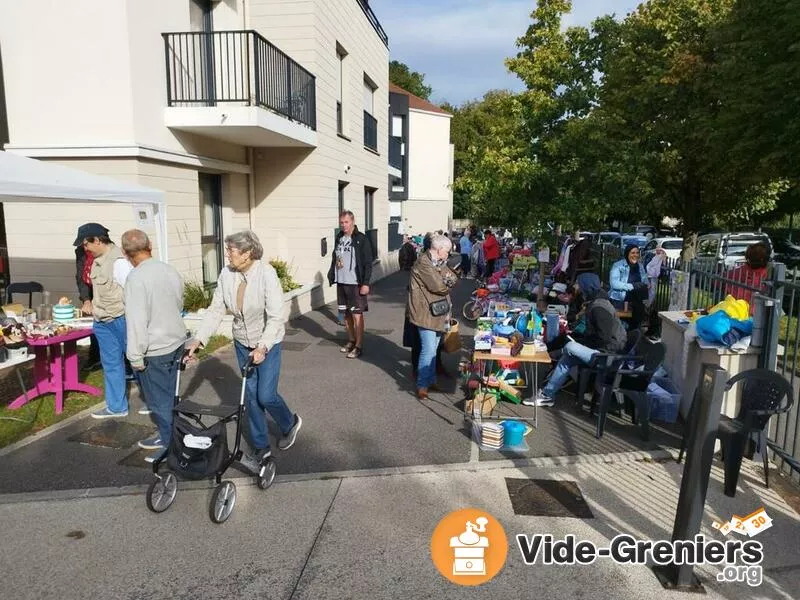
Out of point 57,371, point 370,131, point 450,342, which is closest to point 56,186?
point 57,371

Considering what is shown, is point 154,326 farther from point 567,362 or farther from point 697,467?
point 567,362

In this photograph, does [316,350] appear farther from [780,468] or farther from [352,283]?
[780,468]

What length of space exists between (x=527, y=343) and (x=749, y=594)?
2866 millimetres

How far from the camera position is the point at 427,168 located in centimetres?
4103

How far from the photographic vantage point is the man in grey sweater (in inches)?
170

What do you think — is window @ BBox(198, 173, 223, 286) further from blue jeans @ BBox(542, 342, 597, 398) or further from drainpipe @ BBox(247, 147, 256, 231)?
blue jeans @ BBox(542, 342, 597, 398)

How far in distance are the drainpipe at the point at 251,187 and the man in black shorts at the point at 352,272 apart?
484cm

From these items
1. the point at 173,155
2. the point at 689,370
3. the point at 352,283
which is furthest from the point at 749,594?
the point at 173,155

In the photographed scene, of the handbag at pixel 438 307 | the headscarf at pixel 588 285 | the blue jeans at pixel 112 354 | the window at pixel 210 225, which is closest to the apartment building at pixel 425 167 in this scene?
the window at pixel 210 225

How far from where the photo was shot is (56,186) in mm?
5734

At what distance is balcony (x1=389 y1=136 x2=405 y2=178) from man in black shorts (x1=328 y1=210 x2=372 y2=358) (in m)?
15.5

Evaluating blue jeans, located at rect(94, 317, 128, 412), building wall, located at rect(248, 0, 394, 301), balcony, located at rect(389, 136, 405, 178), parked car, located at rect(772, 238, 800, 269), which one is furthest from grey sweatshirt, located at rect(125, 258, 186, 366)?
parked car, located at rect(772, 238, 800, 269)

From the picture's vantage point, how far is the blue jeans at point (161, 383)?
4.49 meters

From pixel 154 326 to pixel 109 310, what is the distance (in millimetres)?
1439
